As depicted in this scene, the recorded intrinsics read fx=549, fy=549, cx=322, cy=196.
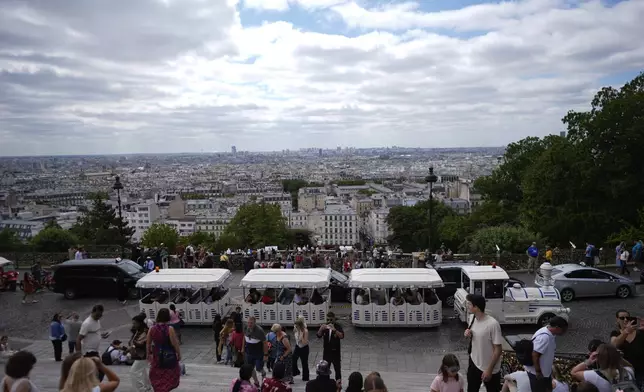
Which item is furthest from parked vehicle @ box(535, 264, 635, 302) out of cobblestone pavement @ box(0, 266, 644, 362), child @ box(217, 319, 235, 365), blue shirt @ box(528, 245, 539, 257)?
child @ box(217, 319, 235, 365)

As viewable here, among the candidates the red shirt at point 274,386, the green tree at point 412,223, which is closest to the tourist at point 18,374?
the red shirt at point 274,386

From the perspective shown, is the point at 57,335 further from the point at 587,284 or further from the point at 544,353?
the point at 587,284

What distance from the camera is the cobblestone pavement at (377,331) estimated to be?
14766mm

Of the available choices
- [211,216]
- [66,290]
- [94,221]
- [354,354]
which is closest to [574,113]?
[354,354]

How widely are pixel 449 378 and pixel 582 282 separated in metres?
14.3

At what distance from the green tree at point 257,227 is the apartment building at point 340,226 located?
11459 cm

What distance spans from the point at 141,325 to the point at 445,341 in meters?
9.71

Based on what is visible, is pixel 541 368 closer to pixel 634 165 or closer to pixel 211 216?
pixel 634 165

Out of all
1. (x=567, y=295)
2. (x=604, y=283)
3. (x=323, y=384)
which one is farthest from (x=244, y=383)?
(x=604, y=283)

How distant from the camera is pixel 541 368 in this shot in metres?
7.16

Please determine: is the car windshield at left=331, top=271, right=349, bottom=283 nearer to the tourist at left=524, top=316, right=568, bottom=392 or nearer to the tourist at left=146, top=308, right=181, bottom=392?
the tourist at left=146, top=308, right=181, bottom=392

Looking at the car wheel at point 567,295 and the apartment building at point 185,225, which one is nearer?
the car wheel at point 567,295

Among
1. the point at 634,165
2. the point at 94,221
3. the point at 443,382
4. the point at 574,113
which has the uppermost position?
the point at 574,113

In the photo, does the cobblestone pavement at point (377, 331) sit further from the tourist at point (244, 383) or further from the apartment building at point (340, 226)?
the apartment building at point (340, 226)
